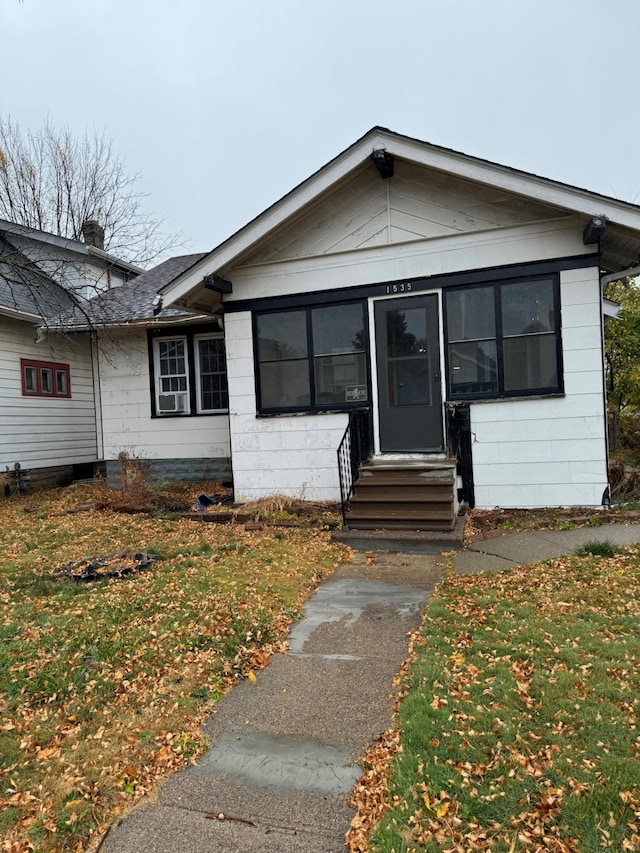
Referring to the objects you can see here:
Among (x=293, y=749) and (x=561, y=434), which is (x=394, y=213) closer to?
(x=561, y=434)

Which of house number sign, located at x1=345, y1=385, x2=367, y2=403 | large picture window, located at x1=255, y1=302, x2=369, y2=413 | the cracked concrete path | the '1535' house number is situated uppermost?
the '1535' house number

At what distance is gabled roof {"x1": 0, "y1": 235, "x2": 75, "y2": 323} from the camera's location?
10.3 metres

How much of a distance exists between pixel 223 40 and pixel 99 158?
30.9ft

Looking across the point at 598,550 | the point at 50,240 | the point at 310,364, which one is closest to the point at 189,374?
the point at 310,364

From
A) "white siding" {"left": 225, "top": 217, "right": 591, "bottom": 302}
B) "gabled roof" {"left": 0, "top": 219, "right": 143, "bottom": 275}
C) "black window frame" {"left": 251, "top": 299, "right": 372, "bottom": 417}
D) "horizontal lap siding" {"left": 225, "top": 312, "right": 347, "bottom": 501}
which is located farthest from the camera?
"gabled roof" {"left": 0, "top": 219, "right": 143, "bottom": 275}

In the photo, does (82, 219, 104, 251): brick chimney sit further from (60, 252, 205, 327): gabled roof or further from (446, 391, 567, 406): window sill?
(446, 391, 567, 406): window sill

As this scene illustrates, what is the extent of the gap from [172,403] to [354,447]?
5381mm

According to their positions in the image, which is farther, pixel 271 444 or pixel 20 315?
pixel 20 315

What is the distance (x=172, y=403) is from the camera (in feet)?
37.5

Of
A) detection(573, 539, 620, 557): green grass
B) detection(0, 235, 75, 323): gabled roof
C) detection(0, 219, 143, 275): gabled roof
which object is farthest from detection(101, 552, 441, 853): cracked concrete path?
detection(0, 219, 143, 275): gabled roof

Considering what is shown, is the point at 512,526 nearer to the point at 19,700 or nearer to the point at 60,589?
the point at 60,589

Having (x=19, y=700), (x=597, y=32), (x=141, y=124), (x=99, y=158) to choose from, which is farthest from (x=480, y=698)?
(x=141, y=124)

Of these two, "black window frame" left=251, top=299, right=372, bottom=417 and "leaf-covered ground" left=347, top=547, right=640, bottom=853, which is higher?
"black window frame" left=251, top=299, right=372, bottom=417

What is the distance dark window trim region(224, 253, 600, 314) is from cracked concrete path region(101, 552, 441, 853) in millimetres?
4653
